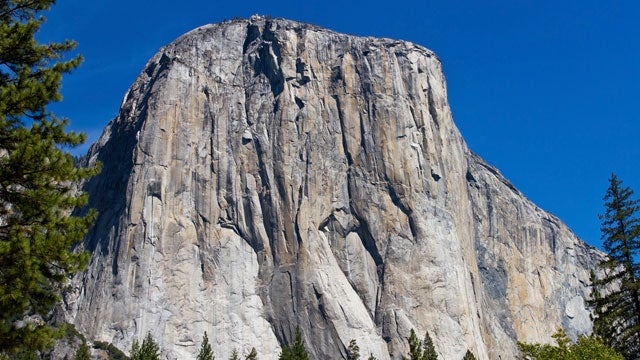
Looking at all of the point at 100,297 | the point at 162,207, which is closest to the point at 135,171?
the point at 162,207

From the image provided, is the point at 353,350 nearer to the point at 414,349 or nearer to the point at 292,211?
the point at 414,349

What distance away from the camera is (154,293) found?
95.3 m

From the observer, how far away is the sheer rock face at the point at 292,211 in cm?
9525

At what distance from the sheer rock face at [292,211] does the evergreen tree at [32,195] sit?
77.2m

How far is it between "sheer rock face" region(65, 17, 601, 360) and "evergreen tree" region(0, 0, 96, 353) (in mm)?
77241

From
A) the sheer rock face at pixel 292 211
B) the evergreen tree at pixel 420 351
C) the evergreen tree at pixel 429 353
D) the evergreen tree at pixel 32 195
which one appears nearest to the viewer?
the evergreen tree at pixel 32 195

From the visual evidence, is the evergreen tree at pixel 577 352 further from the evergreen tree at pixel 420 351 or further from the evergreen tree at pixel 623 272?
the evergreen tree at pixel 420 351

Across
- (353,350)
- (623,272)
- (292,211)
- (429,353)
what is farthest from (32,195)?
(292,211)

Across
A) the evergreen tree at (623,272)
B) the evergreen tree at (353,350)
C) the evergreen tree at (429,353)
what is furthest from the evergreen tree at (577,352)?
the evergreen tree at (353,350)

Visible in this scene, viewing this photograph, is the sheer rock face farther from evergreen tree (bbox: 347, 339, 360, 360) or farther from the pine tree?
the pine tree

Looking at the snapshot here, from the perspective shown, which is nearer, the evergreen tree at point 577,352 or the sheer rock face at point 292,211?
the evergreen tree at point 577,352

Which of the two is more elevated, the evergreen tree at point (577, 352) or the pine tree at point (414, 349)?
the pine tree at point (414, 349)

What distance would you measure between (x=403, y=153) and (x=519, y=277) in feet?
116

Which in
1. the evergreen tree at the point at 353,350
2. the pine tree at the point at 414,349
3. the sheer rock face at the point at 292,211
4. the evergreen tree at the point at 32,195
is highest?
the sheer rock face at the point at 292,211
